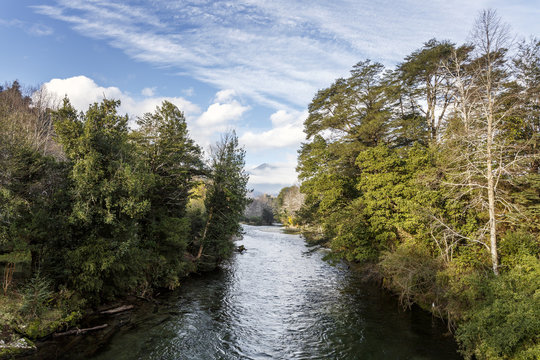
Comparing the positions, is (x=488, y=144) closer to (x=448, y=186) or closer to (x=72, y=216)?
(x=448, y=186)

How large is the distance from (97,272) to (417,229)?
775 inches

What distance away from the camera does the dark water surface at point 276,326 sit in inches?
504

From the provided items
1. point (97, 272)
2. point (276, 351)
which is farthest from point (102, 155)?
point (276, 351)

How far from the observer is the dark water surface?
12.8 meters

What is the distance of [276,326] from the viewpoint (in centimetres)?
1598

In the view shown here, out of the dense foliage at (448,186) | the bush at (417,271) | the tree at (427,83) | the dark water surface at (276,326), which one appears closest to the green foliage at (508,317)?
the dense foliage at (448,186)

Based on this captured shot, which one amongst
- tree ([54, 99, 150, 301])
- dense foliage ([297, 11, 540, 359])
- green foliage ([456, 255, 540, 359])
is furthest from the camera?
tree ([54, 99, 150, 301])

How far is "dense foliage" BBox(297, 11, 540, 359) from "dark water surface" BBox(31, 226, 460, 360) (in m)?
1.96

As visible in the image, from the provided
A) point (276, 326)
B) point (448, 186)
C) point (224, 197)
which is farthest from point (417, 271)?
point (224, 197)

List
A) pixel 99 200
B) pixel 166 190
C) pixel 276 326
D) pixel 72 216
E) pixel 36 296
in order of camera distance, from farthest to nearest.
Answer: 1. pixel 166 190
2. pixel 276 326
3. pixel 99 200
4. pixel 72 216
5. pixel 36 296

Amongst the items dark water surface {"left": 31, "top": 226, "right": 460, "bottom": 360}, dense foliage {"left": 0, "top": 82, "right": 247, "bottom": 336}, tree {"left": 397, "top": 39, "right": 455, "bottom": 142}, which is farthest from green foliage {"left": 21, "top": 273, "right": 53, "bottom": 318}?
tree {"left": 397, "top": 39, "right": 455, "bottom": 142}

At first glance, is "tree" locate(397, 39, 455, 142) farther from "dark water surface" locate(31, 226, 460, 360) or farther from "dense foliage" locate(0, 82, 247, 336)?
"dense foliage" locate(0, 82, 247, 336)

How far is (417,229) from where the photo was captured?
61.5 ft

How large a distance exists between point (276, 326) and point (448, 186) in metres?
13.7
